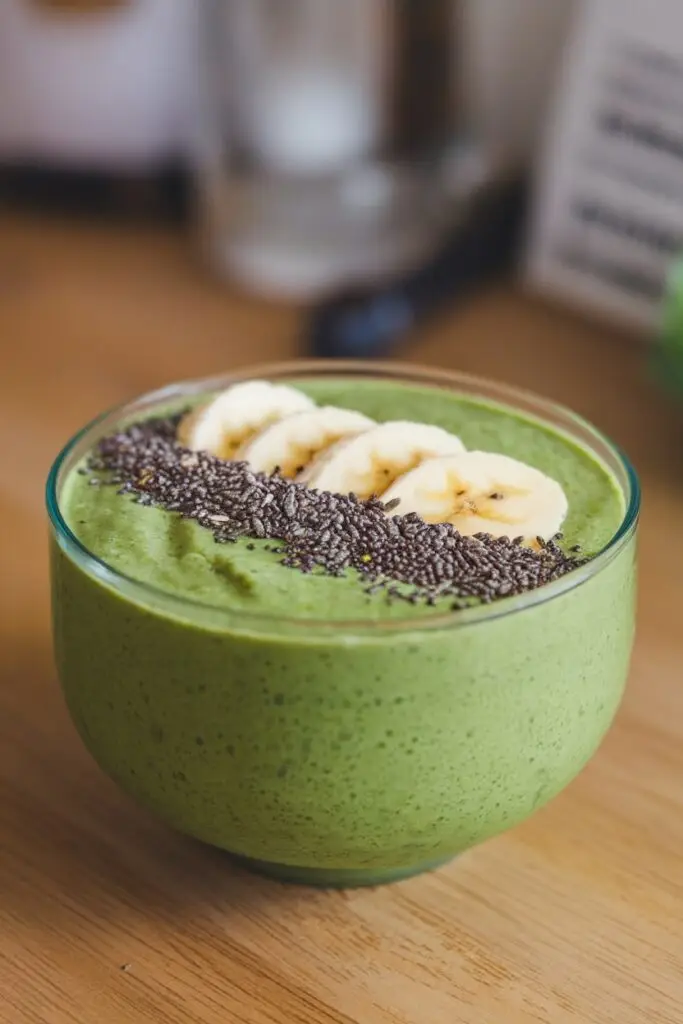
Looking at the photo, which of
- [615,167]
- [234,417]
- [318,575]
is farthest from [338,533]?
[615,167]

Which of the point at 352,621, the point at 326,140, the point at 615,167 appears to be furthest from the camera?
the point at 326,140

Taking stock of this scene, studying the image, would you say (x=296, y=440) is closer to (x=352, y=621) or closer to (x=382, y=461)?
(x=382, y=461)

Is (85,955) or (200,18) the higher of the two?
(200,18)

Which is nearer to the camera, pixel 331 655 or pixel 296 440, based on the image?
pixel 331 655

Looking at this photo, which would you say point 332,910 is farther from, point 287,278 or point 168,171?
point 168,171

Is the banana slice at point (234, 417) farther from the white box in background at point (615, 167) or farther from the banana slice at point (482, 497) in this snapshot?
the white box in background at point (615, 167)

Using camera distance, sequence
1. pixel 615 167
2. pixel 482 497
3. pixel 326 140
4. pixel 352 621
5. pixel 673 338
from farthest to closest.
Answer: pixel 326 140 → pixel 615 167 → pixel 673 338 → pixel 482 497 → pixel 352 621

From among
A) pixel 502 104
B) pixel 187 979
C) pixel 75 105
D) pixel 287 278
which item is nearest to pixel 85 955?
pixel 187 979

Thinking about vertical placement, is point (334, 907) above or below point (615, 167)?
below
